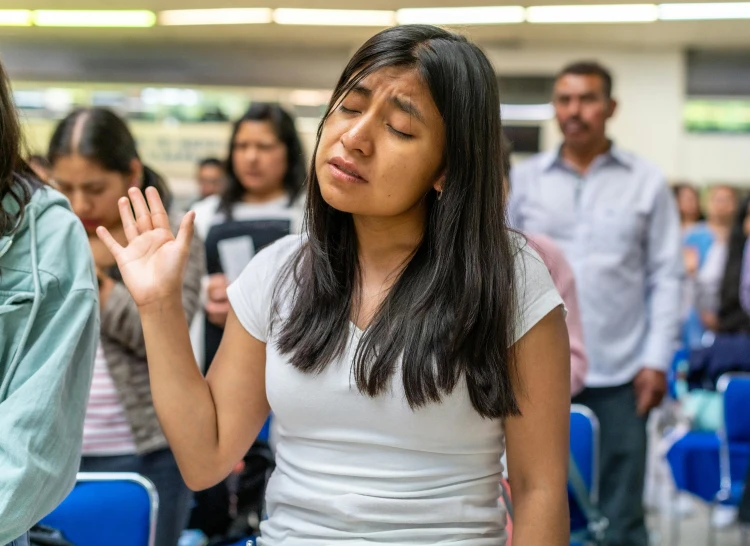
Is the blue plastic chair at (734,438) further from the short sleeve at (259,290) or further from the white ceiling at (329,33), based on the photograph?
the white ceiling at (329,33)

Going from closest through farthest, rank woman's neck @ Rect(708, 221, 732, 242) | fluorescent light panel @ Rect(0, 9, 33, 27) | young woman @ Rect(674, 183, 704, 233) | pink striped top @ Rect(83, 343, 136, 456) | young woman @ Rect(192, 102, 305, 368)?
1. pink striped top @ Rect(83, 343, 136, 456)
2. young woman @ Rect(192, 102, 305, 368)
3. woman's neck @ Rect(708, 221, 732, 242)
4. young woman @ Rect(674, 183, 704, 233)
5. fluorescent light panel @ Rect(0, 9, 33, 27)

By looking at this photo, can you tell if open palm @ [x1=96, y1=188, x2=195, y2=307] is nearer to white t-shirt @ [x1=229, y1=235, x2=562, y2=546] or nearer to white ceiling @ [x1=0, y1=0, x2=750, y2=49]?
white t-shirt @ [x1=229, y1=235, x2=562, y2=546]

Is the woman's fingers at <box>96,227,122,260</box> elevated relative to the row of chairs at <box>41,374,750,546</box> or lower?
elevated

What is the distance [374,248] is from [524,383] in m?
0.36

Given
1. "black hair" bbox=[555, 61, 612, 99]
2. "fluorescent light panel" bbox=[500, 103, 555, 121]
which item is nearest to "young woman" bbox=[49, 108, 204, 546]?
"black hair" bbox=[555, 61, 612, 99]

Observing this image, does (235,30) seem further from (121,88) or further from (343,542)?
(343,542)

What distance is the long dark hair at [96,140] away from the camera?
260cm

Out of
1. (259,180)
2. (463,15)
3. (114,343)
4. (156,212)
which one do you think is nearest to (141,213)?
(156,212)

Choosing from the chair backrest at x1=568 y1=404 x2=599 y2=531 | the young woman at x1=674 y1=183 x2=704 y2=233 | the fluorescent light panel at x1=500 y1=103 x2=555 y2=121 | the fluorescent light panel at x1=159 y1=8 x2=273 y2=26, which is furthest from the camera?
the fluorescent light panel at x1=500 y1=103 x2=555 y2=121

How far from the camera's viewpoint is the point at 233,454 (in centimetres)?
172

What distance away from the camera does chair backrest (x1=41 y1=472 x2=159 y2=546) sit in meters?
2.04

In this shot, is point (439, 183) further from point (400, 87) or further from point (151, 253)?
point (151, 253)

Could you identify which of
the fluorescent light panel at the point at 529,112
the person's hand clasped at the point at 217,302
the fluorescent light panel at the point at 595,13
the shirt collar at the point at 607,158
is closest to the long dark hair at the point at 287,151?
the person's hand clasped at the point at 217,302

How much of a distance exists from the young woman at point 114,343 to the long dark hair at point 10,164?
0.69m
